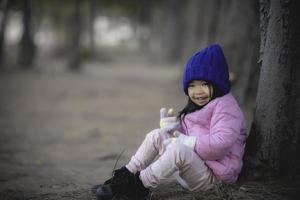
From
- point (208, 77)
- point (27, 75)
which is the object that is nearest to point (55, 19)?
point (27, 75)

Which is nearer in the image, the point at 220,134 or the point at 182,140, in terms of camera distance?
the point at 220,134

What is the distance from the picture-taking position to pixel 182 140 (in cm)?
384

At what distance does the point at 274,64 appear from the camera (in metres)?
4.04

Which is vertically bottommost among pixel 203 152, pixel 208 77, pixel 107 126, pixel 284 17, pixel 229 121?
pixel 107 126

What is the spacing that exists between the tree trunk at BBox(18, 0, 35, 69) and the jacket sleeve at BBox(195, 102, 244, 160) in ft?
57.2

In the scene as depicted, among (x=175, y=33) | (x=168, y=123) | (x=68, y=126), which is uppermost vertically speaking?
(x=175, y=33)

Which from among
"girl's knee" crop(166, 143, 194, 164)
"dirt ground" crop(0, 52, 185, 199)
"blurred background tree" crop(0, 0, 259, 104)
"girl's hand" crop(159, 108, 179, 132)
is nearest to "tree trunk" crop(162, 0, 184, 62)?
"blurred background tree" crop(0, 0, 259, 104)

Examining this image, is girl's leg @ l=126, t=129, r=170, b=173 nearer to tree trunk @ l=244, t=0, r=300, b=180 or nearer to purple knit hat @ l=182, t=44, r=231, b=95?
purple knit hat @ l=182, t=44, r=231, b=95

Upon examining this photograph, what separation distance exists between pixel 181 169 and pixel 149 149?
40 centimetres

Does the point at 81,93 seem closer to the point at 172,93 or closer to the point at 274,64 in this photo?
the point at 172,93

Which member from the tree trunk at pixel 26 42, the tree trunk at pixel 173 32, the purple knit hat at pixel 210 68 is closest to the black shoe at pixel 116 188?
the purple knit hat at pixel 210 68

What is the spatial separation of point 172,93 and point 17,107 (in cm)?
504

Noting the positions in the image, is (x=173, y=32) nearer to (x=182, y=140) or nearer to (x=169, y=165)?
(x=182, y=140)

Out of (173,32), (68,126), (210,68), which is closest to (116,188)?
(210,68)
